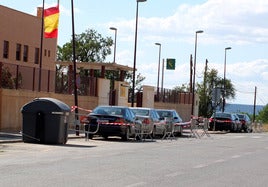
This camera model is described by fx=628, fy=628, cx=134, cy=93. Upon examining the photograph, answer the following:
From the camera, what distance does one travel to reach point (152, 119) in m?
A: 31.1

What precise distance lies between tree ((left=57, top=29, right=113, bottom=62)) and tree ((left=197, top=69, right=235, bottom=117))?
50.9ft

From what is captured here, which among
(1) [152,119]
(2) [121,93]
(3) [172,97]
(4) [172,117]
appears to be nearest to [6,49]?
(2) [121,93]

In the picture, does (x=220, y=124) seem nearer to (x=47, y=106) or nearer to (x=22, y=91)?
(x=22, y=91)

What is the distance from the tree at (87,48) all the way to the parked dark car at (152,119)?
5949 centimetres

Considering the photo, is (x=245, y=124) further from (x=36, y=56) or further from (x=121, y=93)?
(x=36, y=56)

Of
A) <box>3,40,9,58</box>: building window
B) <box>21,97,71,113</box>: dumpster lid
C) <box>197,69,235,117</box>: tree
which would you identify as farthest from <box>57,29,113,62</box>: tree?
<box>21,97,71,113</box>: dumpster lid

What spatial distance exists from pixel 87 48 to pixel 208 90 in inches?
937

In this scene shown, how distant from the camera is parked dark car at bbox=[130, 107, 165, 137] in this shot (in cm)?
3036

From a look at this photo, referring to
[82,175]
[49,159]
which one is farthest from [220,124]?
[82,175]

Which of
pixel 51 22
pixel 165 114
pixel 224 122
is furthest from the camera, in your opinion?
pixel 224 122

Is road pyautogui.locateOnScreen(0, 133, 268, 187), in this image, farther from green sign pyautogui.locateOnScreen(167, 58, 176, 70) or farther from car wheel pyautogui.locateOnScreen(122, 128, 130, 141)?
green sign pyautogui.locateOnScreen(167, 58, 176, 70)

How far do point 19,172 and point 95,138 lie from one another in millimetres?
15463

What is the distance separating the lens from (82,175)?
41.9 ft

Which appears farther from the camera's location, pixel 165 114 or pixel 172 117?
pixel 165 114
